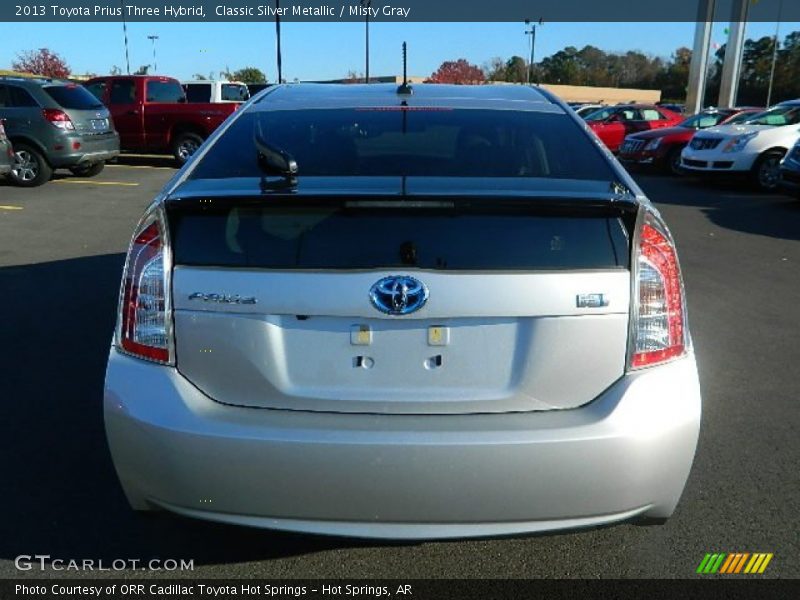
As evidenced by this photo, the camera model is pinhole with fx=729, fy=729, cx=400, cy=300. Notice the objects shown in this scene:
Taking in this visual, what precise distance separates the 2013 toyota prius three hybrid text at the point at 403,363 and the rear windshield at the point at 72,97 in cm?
1232

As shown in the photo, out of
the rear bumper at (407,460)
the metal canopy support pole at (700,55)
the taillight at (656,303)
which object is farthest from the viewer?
the metal canopy support pole at (700,55)

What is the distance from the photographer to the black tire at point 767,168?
43.9 feet

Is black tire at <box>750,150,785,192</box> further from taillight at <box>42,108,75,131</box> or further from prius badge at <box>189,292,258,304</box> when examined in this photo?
prius badge at <box>189,292,258,304</box>

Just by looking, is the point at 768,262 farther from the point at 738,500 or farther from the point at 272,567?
the point at 272,567

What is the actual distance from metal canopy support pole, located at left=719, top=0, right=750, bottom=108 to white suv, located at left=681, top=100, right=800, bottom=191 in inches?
689

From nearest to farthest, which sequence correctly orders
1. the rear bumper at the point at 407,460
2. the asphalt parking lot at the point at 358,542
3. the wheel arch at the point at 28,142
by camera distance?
the rear bumper at the point at 407,460
the asphalt parking lot at the point at 358,542
the wheel arch at the point at 28,142

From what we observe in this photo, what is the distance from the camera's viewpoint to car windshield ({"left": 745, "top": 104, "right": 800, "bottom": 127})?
13.9 m

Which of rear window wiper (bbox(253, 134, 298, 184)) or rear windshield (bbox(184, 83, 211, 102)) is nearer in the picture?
rear window wiper (bbox(253, 134, 298, 184))

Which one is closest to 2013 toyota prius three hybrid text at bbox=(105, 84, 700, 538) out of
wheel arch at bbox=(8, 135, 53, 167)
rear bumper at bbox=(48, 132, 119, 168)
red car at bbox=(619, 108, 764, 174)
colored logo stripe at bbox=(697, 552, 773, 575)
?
colored logo stripe at bbox=(697, 552, 773, 575)

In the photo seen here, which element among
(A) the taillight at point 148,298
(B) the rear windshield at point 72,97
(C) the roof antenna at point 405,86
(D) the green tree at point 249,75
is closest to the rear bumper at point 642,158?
(B) the rear windshield at point 72,97

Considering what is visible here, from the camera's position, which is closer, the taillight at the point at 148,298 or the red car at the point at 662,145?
the taillight at the point at 148,298

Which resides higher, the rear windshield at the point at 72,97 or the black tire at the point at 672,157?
the rear windshield at the point at 72,97

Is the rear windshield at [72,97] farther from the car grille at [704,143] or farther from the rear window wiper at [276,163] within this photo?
the rear window wiper at [276,163]

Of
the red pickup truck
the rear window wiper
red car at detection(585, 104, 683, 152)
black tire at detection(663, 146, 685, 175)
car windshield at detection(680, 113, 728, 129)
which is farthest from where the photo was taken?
red car at detection(585, 104, 683, 152)
